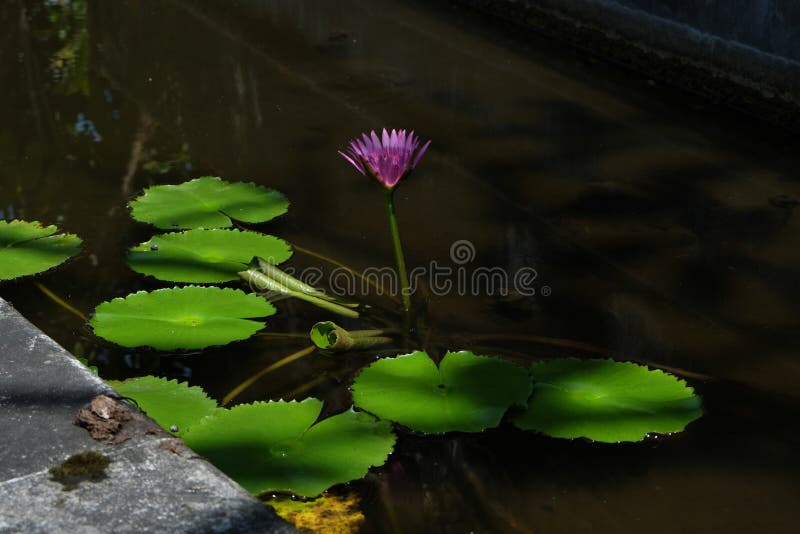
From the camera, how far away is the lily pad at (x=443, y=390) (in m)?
1.75

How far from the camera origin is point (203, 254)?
2.35 m

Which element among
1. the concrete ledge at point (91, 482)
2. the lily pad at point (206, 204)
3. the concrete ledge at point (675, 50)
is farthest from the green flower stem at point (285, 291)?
the concrete ledge at point (675, 50)

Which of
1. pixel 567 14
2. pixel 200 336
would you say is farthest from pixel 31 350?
pixel 567 14

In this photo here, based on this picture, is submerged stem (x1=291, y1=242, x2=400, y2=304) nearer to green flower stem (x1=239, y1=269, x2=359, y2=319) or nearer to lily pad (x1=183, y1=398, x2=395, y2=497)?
green flower stem (x1=239, y1=269, x2=359, y2=319)

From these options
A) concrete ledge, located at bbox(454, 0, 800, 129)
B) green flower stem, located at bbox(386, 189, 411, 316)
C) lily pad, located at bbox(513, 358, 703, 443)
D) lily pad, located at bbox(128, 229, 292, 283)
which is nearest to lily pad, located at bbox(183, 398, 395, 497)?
lily pad, located at bbox(513, 358, 703, 443)

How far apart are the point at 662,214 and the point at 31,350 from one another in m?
1.66

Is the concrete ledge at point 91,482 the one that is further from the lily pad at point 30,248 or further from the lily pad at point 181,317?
the lily pad at point 30,248

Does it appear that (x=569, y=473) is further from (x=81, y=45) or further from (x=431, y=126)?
(x=81, y=45)

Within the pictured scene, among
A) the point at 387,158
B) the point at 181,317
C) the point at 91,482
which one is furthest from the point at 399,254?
the point at 91,482

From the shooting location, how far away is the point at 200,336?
2.04 m

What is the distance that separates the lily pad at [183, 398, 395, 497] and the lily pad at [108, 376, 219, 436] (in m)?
0.04

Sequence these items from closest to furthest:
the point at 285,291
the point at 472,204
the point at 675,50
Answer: the point at 285,291 < the point at 472,204 < the point at 675,50

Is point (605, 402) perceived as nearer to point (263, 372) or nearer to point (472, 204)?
point (263, 372)

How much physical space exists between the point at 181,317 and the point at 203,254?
0.90 feet
